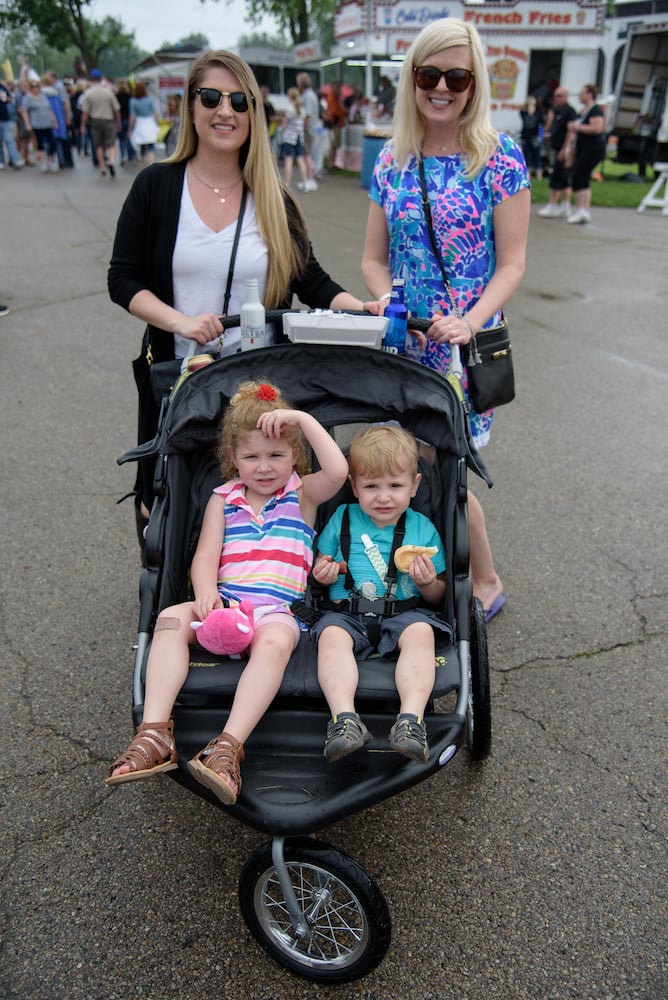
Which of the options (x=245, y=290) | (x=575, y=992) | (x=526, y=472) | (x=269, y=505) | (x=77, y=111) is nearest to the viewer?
(x=575, y=992)

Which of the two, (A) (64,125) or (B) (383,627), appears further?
(A) (64,125)

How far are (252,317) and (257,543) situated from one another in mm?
766

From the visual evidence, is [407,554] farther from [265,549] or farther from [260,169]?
[260,169]

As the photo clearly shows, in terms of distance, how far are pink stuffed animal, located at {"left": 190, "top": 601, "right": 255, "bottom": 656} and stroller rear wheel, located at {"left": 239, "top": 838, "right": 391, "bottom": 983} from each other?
1.75 ft

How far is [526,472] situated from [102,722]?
2898mm

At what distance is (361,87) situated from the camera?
21.8m

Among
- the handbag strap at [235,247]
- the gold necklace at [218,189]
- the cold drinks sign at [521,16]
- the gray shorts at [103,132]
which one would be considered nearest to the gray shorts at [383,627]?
the handbag strap at [235,247]

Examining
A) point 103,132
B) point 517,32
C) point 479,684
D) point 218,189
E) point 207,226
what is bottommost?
point 479,684

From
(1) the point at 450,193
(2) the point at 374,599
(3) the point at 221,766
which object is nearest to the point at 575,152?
(1) the point at 450,193

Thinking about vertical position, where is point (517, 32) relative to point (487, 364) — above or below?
above

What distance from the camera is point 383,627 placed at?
2297 mm

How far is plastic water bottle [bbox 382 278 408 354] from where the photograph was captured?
8.57ft

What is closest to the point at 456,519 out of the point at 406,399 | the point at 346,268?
the point at 406,399

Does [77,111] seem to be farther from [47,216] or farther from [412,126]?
[412,126]
